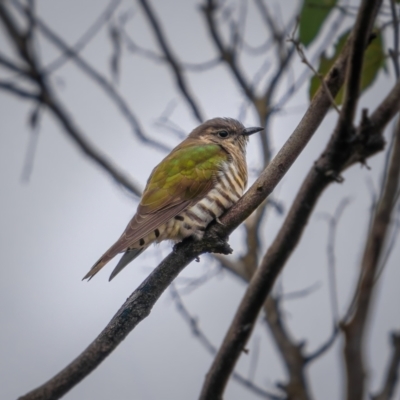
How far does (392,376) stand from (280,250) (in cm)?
72

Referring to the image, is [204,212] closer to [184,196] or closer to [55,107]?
[184,196]

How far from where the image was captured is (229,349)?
3.24 metres

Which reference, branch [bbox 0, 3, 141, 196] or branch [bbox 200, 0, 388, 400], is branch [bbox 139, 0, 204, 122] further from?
branch [bbox 200, 0, 388, 400]

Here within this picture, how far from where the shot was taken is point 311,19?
11.0ft

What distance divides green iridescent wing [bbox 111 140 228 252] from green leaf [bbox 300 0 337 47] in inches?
54.4

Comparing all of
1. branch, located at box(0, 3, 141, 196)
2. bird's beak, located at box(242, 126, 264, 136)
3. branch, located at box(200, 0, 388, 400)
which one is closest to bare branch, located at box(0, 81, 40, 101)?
branch, located at box(0, 3, 141, 196)

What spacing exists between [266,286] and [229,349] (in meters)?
0.41

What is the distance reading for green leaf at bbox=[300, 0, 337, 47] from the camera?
3.34 meters

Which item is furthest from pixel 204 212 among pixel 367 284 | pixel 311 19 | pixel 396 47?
pixel 396 47

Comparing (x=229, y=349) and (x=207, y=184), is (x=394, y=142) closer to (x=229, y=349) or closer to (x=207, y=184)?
(x=229, y=349)

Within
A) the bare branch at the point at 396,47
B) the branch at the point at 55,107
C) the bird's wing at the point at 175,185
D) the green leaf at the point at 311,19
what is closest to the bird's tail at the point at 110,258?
the bird's wing at the point at 175,185

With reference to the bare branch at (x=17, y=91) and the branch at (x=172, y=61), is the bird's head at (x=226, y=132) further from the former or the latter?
the bare branch at (x=17, y=91)

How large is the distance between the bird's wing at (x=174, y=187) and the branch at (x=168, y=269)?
1.96 ft


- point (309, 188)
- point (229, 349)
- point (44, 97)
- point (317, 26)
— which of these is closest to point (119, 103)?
point (44, 97)
